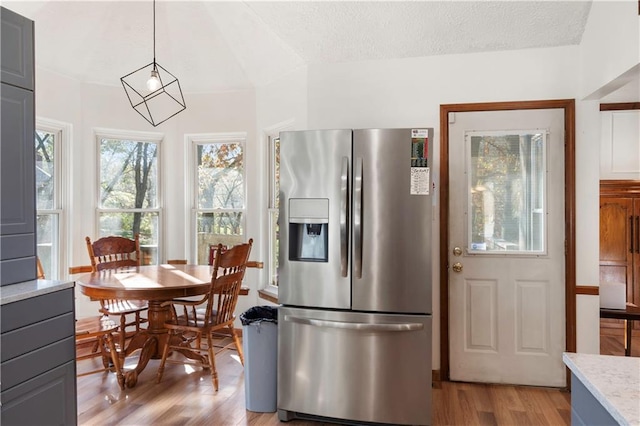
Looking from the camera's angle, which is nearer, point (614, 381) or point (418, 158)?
point (614, 381)

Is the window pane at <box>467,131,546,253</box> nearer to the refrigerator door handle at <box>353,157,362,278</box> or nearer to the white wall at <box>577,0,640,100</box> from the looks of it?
the white wall at <box>577,0,640,100</box>

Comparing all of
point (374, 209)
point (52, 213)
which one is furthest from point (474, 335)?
point (52, 213)

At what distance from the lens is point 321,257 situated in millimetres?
2451

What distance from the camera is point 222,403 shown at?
2.66 meters

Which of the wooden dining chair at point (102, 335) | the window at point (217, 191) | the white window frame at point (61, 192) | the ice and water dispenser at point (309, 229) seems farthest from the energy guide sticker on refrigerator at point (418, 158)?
the white window frame at point (61, 192)

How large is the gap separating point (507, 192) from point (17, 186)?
3.03m

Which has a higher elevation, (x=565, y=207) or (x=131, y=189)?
(x=131, y=189)

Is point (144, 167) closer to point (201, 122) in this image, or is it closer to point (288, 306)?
point (201, 122)

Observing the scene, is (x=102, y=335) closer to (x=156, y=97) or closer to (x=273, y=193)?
(x=273, y=193)

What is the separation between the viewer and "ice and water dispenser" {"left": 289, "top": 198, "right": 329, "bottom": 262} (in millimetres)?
2415

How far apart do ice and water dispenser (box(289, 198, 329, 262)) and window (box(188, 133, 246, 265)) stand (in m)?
1.73

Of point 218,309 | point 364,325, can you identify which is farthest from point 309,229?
point 218,309

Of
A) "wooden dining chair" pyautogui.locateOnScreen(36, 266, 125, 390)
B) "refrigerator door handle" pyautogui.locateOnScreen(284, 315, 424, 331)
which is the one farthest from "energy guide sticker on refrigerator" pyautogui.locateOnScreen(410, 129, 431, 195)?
"wooden dining chair" pyautogui.locateOnScreen(36, 266, 125, 390)

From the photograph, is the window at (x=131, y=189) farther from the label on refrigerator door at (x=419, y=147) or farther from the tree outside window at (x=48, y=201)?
the label on refrigerator door at (x=419, y=147)
